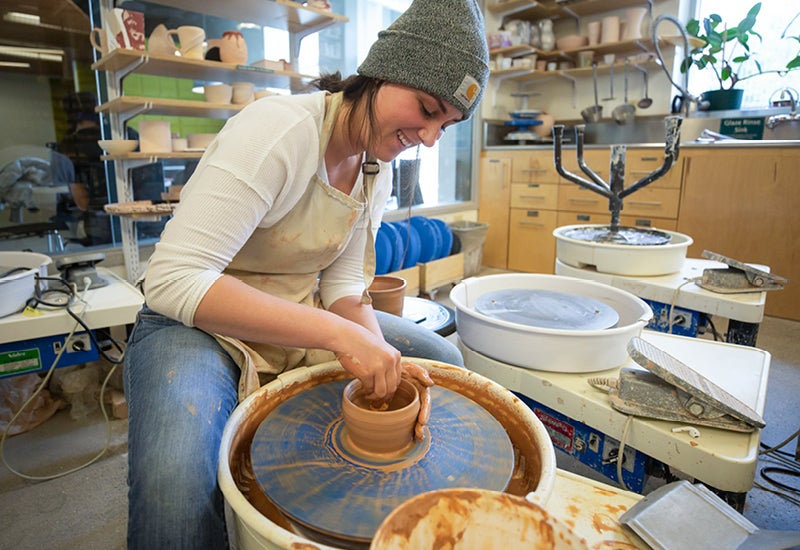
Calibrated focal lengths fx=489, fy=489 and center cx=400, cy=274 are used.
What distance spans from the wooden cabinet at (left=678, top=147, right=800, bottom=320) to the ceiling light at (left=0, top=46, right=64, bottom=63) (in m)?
3.18

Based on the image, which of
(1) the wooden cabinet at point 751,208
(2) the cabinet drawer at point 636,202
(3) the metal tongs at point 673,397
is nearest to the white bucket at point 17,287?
(3) the metal tongs at point 673,397

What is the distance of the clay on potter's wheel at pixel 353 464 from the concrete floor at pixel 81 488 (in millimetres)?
761

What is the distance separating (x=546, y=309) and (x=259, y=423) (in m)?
0.72

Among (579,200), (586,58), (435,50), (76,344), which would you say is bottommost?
(76,344)

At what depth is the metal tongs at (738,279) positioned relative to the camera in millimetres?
1352

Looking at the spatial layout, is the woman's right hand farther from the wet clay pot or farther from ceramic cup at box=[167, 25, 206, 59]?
ceramic cup at box=[167, 25, 206, 59]

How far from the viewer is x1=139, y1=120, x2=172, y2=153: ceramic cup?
5.84 feet

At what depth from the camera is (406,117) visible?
0.86m

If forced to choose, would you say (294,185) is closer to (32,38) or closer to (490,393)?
(490,393)

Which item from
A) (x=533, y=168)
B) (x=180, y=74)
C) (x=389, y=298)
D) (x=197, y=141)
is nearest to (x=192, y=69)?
(x=180, y=74)


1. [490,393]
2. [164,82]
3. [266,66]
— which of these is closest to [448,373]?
[490,393]

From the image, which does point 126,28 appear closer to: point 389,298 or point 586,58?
point 389,298

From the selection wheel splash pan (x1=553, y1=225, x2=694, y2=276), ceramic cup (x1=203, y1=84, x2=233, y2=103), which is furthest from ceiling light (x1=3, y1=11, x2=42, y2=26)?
wheel splash pan (x1=553, y1=225, x2=694, y2=276)

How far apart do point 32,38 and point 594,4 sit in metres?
3.40
